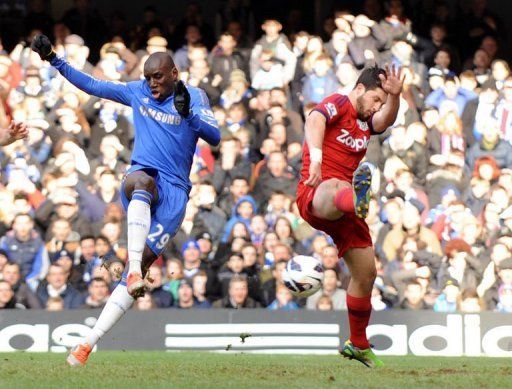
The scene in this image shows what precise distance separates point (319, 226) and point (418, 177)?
25.6ft

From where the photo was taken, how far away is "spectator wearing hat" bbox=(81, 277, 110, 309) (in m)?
16.2

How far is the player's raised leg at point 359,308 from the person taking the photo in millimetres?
Result: 11164

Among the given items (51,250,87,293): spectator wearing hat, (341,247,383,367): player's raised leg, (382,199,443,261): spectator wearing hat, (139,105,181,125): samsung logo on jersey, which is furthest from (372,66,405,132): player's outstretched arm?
(51,250,87,293): spectator wearing hat

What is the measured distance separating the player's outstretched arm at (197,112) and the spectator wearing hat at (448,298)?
21.5ft

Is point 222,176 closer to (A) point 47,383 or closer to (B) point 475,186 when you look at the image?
(B) point 475,186

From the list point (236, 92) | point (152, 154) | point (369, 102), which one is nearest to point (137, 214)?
point (152, 154)

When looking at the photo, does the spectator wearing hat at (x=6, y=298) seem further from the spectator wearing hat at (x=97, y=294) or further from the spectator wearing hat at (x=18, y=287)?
the spectator wearing hat at (x=97, y=294)

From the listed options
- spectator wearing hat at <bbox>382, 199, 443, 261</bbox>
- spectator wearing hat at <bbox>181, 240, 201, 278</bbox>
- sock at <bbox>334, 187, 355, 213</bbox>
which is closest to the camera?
sock at <bbox>334, 187, 355, 213</bbox>

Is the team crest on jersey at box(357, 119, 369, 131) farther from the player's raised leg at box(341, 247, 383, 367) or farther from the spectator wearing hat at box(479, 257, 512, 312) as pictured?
the spectator wearing hat at box(479, 257, 512, 312)

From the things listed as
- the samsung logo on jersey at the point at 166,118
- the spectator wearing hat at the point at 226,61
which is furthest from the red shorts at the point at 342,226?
the spectator wearing hat at the point at 226,61

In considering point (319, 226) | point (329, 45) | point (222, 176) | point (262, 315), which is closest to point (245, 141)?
point (222, 176)

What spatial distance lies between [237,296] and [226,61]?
4.87 m

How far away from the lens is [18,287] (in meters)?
16.4

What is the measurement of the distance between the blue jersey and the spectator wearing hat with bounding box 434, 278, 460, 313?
20.9ft
